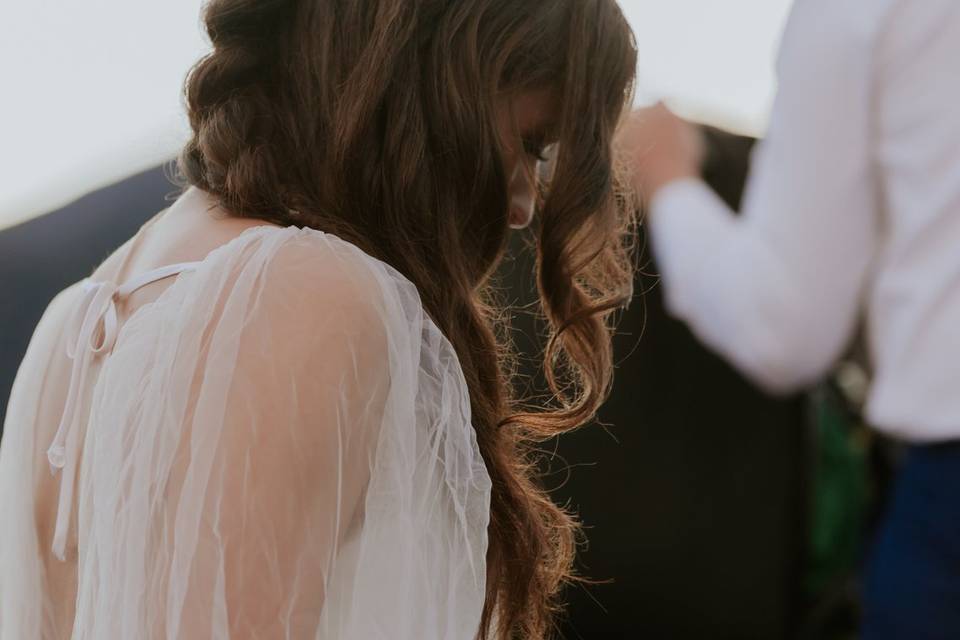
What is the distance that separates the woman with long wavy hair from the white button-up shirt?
0.91ft

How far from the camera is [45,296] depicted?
1993 millimetres

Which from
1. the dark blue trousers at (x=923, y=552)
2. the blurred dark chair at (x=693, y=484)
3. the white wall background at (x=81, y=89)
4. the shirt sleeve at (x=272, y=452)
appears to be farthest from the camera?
the blurred dark chair at (x=693, y=484)

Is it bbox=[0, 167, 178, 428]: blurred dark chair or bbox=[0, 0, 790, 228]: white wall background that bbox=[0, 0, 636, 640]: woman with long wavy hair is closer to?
bbox=[0, 0, 790, 228]: white wall background

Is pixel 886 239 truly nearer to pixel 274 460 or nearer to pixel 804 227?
pixel 804 227

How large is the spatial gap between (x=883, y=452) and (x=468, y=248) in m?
1.82

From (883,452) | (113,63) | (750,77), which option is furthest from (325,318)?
(883,452)

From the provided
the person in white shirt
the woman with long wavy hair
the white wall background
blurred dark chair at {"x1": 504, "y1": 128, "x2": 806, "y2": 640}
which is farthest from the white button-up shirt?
blurred dark chair at {"x1": 504, "y1": 128, "x2": 806, "y2": 640}

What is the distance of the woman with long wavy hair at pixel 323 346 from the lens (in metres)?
0.82

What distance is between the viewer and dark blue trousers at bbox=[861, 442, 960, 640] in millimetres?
1143

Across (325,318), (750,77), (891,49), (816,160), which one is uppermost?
(325,318)

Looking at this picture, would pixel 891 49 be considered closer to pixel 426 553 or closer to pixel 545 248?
pixel 545 248

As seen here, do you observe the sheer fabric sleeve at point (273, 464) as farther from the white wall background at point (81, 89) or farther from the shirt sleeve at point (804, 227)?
the white wall background at point (81, 89)

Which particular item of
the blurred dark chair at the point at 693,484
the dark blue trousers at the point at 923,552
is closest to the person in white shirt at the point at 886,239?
the dark blue trousers at the point at 923,552

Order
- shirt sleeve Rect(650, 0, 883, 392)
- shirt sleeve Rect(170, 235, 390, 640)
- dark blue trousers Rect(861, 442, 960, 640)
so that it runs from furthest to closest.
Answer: shirt sleeve Rect(650, 0, 883, 392) → dark blue trousers Rect(861, 442, 960, 640) → shirt sleeve Rect(170, 235, 390, 640)
